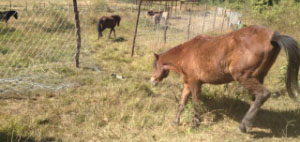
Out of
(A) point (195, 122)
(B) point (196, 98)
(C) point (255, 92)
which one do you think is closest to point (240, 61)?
(C) point (255, 92)

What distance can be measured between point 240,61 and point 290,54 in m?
0.76

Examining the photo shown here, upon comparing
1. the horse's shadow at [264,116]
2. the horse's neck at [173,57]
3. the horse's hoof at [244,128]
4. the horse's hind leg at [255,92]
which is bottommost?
the horse's shadow at [264,116]

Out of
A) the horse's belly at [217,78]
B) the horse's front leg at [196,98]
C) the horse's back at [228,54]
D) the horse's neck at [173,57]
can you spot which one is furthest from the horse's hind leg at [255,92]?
the horse's neck at [173,57]

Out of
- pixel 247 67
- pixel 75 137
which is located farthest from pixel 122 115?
pixel 247 67

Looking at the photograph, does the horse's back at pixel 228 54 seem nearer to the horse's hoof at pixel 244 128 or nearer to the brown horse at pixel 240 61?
the brown horse at pixel 240 61

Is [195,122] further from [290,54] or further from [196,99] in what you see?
[290,54]

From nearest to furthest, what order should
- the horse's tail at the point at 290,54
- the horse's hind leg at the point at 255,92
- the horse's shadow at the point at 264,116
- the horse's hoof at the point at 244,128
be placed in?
the horse's tail at the point at 290,54
the horse's hind leg at the point at 255,92
the horse's hoof at the point at 244,128
the horse's shadow at the point at 264,116

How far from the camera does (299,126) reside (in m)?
4.55

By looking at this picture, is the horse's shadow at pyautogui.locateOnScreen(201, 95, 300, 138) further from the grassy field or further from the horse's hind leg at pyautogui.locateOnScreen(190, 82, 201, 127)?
the horse's hind leg at pyautogui.locateOnScreen(190, 82, 201, 127)

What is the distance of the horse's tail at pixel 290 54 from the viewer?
3.52 metres

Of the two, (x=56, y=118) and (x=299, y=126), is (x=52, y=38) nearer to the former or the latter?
(x=56, y=118)

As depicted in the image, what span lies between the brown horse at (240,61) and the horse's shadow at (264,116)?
0.71 m

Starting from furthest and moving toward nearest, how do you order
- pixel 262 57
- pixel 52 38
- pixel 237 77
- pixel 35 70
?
pixel 52 38 → pixel 35 70 → pixel 237 77 → pixel 262 57

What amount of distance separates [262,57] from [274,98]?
3.32 metres
